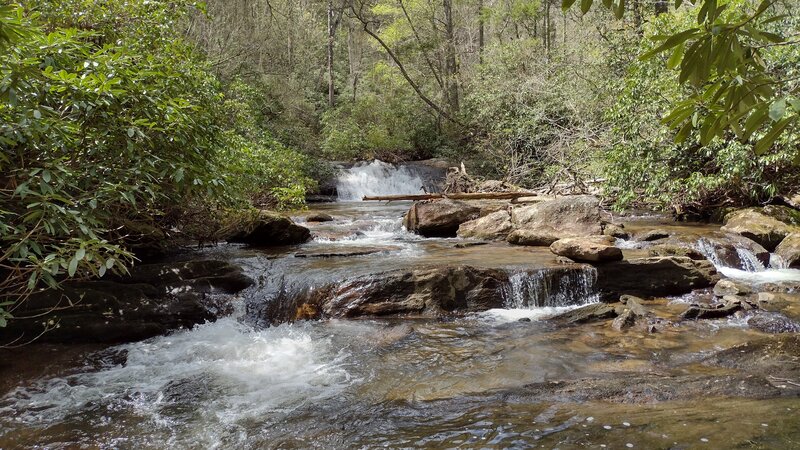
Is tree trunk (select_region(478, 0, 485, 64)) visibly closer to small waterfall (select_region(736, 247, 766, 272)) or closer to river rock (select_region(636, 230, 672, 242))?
river rock (select_region(636, 230, 672, 242))

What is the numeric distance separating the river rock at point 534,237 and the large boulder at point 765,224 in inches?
125

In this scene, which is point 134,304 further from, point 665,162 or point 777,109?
point 665,162

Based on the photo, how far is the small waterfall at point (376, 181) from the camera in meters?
18.4

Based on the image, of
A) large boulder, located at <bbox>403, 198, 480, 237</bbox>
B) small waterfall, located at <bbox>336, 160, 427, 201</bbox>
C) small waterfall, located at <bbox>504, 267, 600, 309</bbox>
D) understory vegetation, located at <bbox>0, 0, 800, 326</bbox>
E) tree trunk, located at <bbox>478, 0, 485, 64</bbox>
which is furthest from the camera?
tree trunk, located at <bbox>478, 0, 485, 64</bbox>

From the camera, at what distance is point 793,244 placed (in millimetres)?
8078

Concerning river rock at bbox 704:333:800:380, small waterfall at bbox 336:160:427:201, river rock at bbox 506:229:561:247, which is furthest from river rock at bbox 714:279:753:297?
small waterfall at bbox 336:160:427:201

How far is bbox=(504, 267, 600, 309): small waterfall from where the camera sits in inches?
267

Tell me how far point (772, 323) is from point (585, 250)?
7.66ft

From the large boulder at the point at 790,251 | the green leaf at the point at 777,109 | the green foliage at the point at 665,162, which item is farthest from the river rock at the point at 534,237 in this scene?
the green leaf at the point at 777,109

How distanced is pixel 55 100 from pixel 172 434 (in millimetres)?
2860

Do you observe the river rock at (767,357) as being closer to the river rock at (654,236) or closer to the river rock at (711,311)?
the river rock at (711,311)

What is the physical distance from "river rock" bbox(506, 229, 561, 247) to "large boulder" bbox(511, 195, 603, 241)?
0.08m

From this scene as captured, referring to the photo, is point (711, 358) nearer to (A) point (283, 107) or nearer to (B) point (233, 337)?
(B) point (233, 337)

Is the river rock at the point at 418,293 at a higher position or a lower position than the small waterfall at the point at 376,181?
lower
